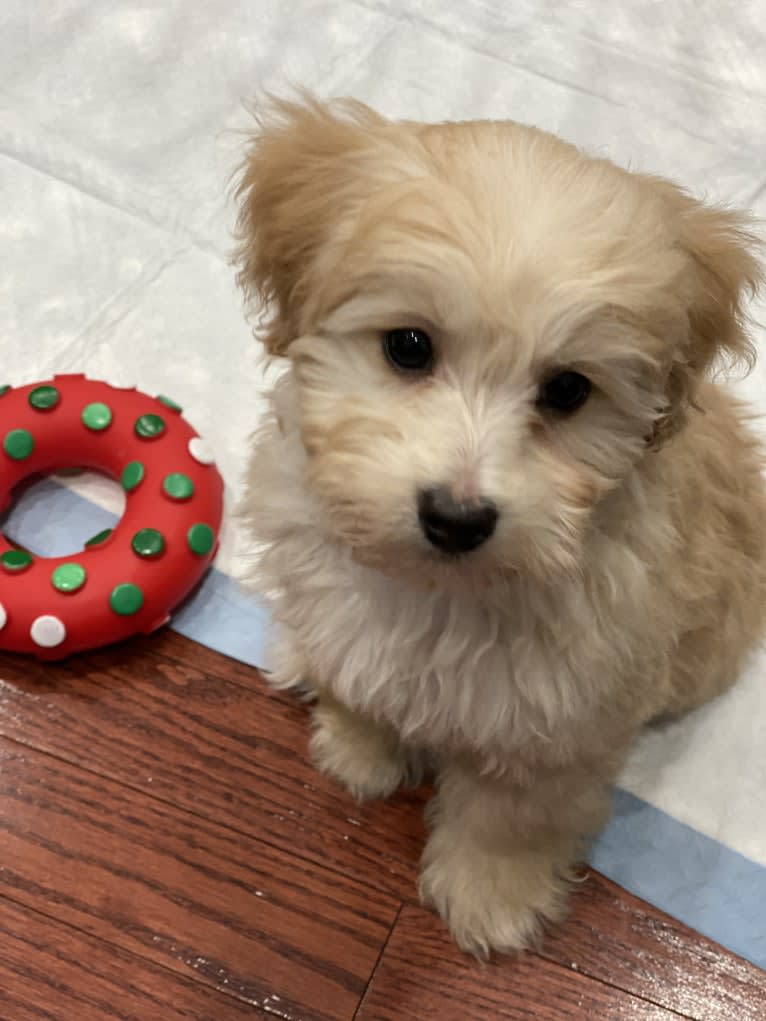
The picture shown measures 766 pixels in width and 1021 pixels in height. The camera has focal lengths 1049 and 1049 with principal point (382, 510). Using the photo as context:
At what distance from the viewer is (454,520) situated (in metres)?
0.87

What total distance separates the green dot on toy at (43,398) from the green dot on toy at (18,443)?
5 cm

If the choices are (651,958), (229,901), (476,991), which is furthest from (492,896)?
(229,901)

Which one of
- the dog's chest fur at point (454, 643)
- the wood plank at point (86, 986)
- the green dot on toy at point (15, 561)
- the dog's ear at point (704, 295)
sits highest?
the dog's ear at point (704, 295)

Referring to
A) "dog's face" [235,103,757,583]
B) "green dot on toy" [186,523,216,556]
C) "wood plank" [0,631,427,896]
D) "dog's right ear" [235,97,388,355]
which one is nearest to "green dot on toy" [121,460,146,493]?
"green dot on toy" [186,523,216,556]

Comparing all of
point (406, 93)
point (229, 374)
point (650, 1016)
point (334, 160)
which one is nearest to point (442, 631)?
point (334, 160)

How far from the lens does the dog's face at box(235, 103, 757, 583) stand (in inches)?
34.3

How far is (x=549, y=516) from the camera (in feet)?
2.98

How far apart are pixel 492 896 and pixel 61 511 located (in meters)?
0.93

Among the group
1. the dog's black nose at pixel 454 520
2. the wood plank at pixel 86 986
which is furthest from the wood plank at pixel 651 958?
the dog's black nose at pixel 454 520

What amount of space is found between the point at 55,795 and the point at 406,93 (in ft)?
5.30

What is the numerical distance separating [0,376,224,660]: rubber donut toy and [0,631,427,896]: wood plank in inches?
2.5

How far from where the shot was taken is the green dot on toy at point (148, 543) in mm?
1591

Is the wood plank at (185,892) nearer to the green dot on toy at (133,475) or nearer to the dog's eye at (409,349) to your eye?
the green dot on toy at (133,475)

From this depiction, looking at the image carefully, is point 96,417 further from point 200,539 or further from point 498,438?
point 498,438
